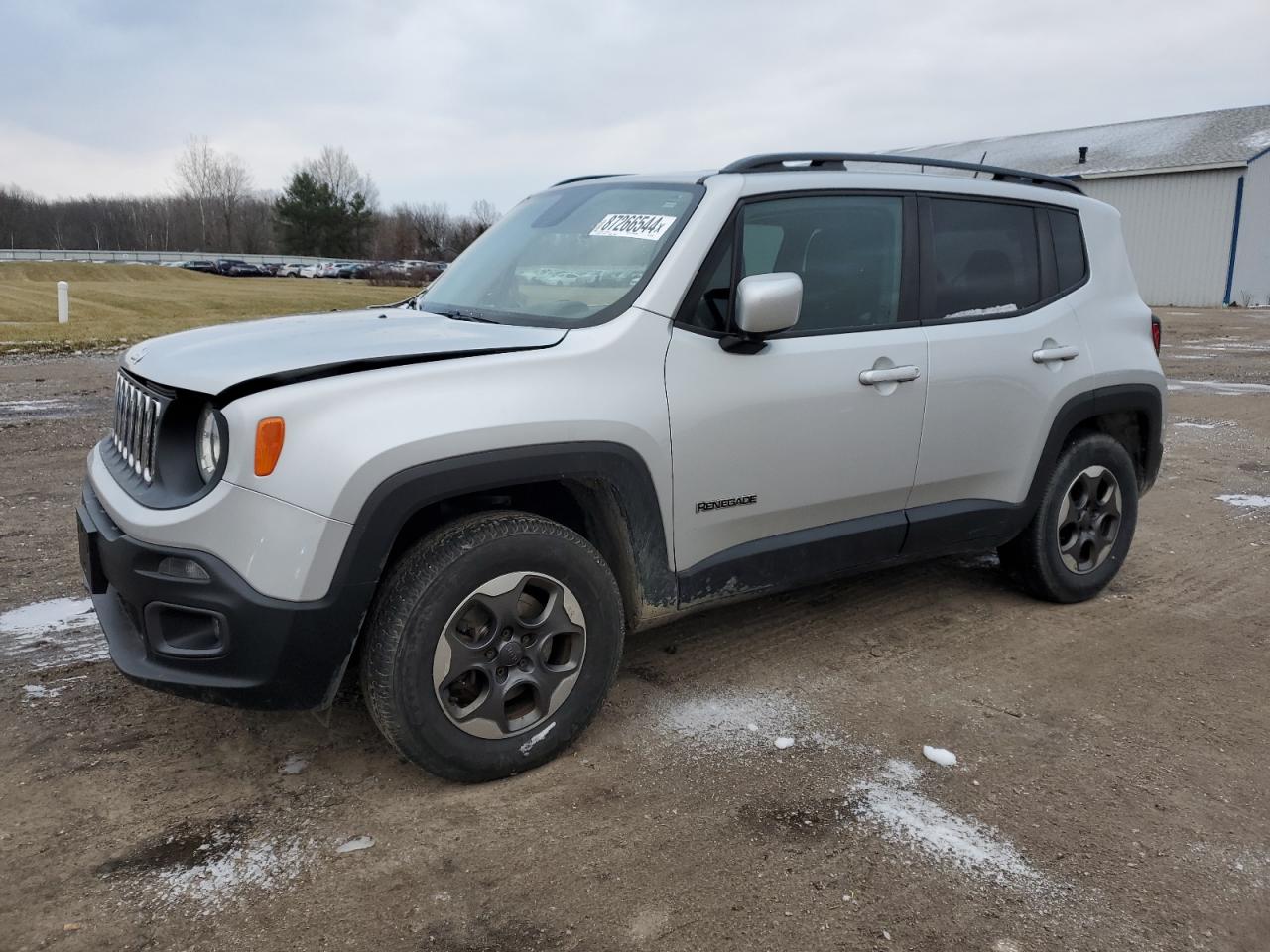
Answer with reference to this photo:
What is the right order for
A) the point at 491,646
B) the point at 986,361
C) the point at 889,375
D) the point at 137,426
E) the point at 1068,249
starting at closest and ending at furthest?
the point at 491,646 < the point at 137,426 < the point at 889,375 < the point at 986,361 < the point at 1068,249

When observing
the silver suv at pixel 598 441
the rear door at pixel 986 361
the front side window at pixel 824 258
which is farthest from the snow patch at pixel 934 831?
the front side window at pixel 824 258

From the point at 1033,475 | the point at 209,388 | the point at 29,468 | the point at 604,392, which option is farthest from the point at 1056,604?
the point at 29,468

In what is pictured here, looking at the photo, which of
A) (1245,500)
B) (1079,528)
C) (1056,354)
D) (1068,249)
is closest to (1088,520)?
(1079,528)

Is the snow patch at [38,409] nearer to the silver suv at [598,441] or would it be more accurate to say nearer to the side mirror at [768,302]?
the silver suv at [598,441]

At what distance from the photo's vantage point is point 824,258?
3.74m

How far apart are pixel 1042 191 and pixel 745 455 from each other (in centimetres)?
224

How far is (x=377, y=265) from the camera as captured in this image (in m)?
59.5

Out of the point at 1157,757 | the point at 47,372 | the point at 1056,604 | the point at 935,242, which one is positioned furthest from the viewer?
the point at 47,372

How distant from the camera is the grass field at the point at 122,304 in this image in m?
17.8

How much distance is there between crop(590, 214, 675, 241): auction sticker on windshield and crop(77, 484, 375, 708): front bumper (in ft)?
5.21

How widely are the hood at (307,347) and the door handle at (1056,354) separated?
2.20m

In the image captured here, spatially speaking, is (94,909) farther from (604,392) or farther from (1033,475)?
(1033,475)

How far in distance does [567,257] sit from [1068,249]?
7.78 feet

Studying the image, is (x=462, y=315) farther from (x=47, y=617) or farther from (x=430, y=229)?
(x=430, y=229)
